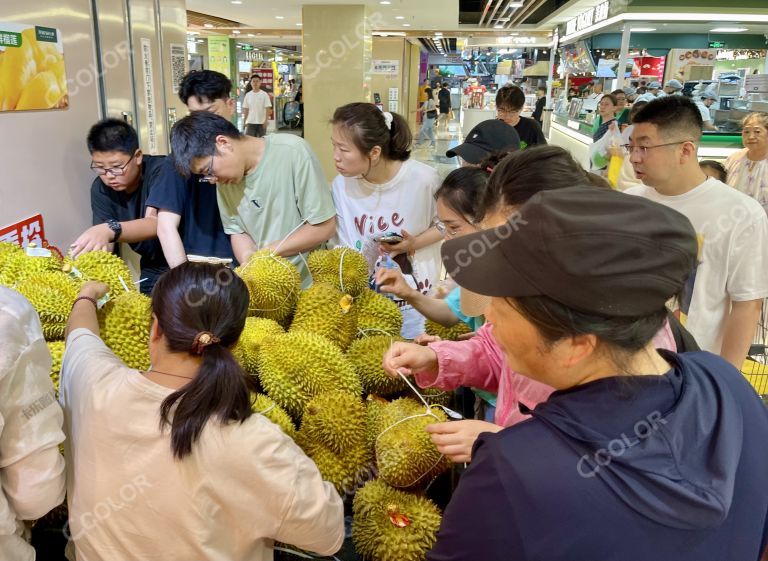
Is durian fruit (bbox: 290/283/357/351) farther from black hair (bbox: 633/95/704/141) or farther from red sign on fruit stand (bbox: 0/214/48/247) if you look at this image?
black hair (bbox: 633/95/704/141)

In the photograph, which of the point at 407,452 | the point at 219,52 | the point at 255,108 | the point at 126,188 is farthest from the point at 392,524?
the point at 219,52

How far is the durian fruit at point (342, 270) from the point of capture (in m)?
1.83

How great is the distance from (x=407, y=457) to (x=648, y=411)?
682 mm

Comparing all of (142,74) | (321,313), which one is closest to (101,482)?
(321,313)

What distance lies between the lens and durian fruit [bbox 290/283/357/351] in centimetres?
167

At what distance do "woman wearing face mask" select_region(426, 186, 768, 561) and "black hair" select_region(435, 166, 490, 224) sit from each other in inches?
38.3

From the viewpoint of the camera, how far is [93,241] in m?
2.00

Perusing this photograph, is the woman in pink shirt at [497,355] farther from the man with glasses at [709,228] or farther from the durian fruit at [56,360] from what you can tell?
the man with glasses at [709,228]

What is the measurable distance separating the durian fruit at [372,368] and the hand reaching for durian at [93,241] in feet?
3.10

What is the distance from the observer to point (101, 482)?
115cm

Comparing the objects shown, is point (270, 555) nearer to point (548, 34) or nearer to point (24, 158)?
point (24, 158)

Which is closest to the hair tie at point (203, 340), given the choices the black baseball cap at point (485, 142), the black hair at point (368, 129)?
the black hair at point (368, 129)

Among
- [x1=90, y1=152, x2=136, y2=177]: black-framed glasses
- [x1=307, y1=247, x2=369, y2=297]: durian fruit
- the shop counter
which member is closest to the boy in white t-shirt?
the shop counter

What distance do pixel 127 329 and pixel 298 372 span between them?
1.47 ft
